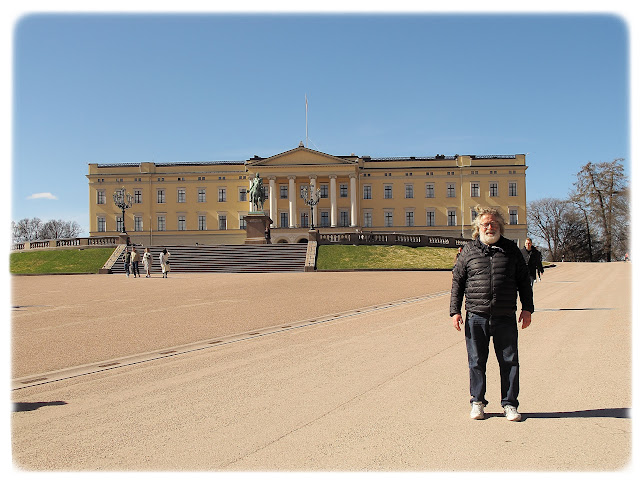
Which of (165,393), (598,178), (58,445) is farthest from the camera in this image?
(598,178)

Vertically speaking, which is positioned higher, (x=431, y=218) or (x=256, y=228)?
(x=431, y=218)

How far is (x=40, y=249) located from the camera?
2395 inches

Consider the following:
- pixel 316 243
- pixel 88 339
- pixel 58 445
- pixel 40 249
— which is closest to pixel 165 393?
pixel 58 445

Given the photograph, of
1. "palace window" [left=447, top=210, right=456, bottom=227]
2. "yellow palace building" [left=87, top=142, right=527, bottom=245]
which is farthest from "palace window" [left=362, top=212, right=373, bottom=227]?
"palace window" [left=447, top=210, right=456, bottom=227]

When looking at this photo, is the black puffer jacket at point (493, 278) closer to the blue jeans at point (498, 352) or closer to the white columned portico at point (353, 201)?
the blue jeans at point (498, 352)

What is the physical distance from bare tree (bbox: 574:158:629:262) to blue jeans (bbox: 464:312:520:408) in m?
82.4

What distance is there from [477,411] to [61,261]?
52.7 metres

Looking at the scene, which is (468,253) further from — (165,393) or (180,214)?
(180,214)

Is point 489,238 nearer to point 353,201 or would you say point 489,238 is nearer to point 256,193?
point 256,193

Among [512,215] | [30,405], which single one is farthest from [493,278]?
[512,215]

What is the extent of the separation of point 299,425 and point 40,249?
6211 cm

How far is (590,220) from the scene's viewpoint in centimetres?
8644

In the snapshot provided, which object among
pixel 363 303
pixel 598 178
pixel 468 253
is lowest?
pixel 363 303

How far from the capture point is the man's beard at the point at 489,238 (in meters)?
6.12
